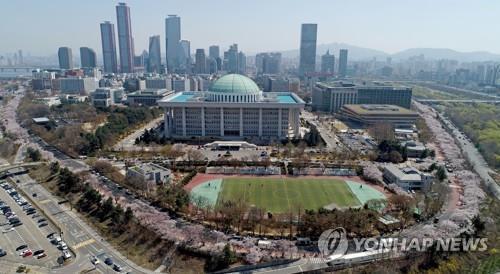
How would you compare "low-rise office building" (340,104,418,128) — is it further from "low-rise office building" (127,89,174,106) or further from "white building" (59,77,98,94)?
"white building" (59,77,98,94)

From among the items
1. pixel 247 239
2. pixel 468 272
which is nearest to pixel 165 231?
pixel 247 239

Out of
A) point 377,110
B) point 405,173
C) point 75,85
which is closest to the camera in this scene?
point 405,173

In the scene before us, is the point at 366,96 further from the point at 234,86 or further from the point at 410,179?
the point at 410,179

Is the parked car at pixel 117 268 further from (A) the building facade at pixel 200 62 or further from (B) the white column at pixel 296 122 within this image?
(A) the building facade at pixel 200 62

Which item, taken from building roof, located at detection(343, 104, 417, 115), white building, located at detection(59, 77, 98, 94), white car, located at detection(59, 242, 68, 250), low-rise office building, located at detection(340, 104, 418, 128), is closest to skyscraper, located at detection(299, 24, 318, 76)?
building roof, located at detection(343, 104, 417, 115)

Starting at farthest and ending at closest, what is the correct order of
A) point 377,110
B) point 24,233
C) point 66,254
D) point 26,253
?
point 377,110 < point 24,233 < point 26,253 < point 66,254

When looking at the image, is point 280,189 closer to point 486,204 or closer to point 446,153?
point 486,204

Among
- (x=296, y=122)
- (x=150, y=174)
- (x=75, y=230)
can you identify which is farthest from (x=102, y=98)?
(x=75, y=230)
